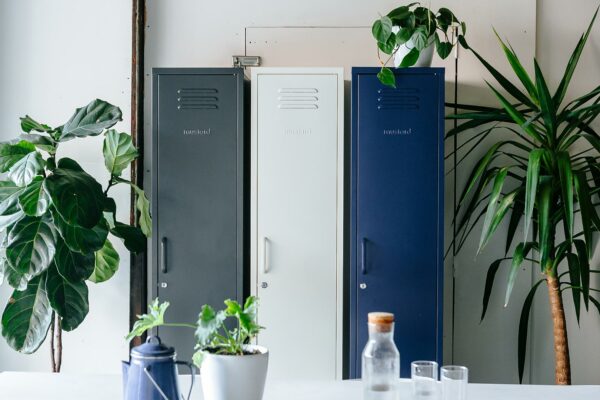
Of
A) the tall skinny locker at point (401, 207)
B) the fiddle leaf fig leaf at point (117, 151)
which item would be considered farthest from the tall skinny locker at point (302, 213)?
the fiddle leaf fig leaf at point (117, 151)

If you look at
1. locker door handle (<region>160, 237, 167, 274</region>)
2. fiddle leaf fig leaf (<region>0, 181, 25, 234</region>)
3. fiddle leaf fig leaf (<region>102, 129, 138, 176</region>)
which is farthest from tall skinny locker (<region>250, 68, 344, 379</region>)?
fiddle leaf fig leaf (<region>0, 181, 25, 234</region>)

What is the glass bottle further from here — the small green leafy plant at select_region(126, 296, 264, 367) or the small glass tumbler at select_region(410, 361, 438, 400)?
the small green leafy plant at select_region(126, 296, 264, 367)

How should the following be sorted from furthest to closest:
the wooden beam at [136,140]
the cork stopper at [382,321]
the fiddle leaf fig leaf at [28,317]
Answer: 1. the wooden beam at [136,140]
2. the fiddle leaf fig leaf at [28,317]
3. the cork stopper at [382,321]

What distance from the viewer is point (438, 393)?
1402mm

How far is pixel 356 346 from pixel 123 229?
1.29 meters

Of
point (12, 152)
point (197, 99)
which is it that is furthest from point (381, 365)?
point (12, 152)

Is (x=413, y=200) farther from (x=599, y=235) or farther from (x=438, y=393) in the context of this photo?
(x=438, y=393)

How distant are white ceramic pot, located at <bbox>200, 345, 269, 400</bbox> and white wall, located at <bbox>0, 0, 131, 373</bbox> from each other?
7.87 feet

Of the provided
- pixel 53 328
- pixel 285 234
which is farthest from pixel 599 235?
pixel 53 328

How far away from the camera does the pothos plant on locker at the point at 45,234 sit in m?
2.74

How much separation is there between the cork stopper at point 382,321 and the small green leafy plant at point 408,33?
1.95m

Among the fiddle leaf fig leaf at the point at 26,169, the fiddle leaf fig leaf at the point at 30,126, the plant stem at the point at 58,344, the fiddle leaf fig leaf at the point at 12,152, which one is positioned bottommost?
the plant stem at the point at 58,344

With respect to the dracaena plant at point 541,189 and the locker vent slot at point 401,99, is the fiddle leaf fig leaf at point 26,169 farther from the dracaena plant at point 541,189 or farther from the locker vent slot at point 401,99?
the dracaena plant at point 541,189

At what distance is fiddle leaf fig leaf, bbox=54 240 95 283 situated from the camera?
284 centimetres
